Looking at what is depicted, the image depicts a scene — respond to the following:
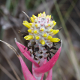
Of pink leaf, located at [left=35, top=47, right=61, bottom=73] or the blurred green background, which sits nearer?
pink leaf, located at [left=35, top=47, right=61, bottom=73]

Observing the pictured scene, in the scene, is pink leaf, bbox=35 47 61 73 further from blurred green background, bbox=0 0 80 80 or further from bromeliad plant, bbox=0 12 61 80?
blurred green background, bbox=0 0 80 80

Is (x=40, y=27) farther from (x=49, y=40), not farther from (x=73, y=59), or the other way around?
(x=73, y=59)

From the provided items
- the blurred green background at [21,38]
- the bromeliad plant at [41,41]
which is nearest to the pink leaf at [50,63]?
the bromeliad plant at [41,41]

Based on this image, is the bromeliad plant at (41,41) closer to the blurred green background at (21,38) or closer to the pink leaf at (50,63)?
the pink leaf at (50,63)

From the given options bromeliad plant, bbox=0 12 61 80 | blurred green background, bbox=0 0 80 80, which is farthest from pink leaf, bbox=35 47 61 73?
blurred green background, bbox=0 0 80 80

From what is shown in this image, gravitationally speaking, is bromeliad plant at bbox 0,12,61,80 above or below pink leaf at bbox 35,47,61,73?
above

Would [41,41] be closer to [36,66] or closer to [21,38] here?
[36,66]

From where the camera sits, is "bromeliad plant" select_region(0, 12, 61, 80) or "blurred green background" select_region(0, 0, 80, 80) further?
"blurred green background" select_region(0, 0, 80, 80)

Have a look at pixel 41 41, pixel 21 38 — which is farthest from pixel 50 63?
pixel 21 38

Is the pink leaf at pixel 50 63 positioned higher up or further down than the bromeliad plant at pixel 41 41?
further down

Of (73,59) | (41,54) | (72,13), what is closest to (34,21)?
(41,54)

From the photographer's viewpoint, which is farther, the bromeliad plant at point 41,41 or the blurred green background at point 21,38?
the blurred green background at point 21,38
